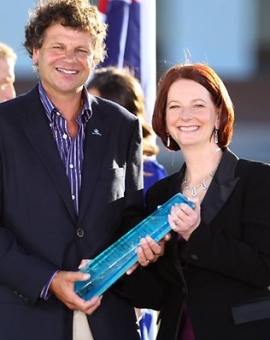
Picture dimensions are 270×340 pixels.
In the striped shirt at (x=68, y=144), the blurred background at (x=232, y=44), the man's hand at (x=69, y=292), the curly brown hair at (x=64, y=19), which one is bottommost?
the blurred background at (x=232, y=44)

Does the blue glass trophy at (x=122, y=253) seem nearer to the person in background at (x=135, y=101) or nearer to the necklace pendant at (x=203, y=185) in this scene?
the necklace pendant at (x=203, y=185)

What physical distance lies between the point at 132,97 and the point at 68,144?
1.33m

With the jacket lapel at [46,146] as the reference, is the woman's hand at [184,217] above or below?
below

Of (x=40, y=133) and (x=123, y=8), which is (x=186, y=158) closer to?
(x=40, y=133)

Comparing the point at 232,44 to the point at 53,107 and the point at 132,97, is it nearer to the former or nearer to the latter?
the point at 132,97

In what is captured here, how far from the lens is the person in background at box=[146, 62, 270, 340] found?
3.26m

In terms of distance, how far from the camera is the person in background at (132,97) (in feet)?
15.7

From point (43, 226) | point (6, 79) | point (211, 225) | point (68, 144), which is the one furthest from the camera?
point (6, 79)

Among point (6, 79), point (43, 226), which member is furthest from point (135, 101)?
point (43, 226)

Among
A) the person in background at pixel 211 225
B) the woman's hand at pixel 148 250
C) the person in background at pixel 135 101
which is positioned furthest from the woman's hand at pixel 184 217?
the person in background at pixel 135 101

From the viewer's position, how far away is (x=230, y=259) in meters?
3.25

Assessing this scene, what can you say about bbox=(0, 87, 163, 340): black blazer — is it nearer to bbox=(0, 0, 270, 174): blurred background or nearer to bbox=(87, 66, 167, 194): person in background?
bbox=(87, 66, 167, 194): person in background

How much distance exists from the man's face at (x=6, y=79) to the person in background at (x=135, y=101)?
49 cm

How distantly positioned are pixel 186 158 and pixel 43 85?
611 millimetres
